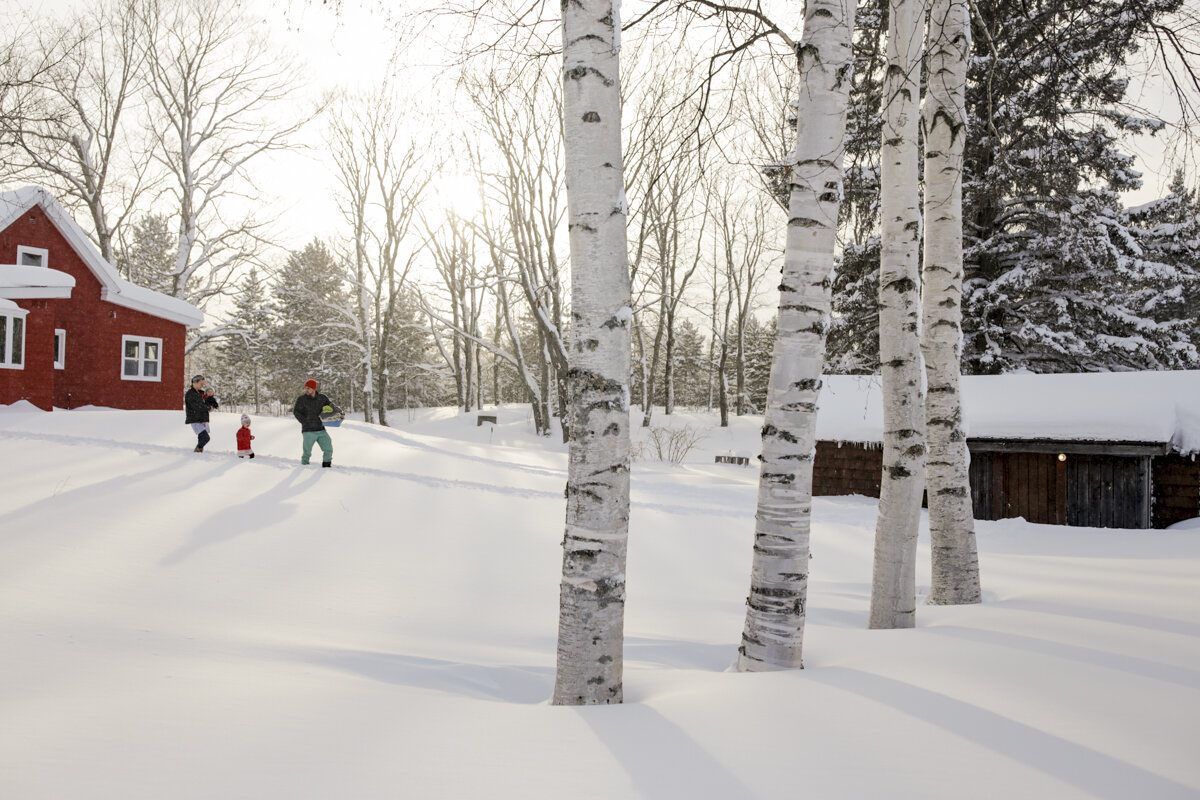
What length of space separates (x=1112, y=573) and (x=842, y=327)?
36.7ft

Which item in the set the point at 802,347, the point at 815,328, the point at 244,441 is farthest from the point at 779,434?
the point at 244,441

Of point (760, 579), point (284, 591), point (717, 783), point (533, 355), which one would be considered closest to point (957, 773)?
point (717, 783)

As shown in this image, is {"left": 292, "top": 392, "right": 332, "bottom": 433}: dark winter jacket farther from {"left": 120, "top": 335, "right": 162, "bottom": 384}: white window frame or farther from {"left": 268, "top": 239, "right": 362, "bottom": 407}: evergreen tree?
{"left": 268, "top": 239, "right": 362, "bottom": 407}: evergreen tree

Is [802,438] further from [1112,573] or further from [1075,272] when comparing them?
[1075,272]

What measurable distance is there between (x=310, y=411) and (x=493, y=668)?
10292 mm

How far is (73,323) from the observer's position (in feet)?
71.2

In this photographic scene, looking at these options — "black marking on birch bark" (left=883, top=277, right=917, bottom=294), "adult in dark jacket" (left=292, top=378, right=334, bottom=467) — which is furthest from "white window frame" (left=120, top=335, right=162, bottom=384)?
"black marking on birch bark" (left=883, top=277, right=917, bottom=294)

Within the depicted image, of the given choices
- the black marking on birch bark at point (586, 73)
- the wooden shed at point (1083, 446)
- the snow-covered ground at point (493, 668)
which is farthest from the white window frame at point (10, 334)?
the wooden shed at point (1083, 446)

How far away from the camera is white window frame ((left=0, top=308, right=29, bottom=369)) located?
60.8ft

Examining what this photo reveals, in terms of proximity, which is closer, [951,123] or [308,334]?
[951,123]

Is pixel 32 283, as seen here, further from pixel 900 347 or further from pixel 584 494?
pixel 900 347

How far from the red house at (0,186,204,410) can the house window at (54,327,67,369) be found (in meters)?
0.02

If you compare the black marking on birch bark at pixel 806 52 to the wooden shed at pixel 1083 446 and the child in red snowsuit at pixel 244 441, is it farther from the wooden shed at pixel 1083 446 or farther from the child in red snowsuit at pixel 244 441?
the child in red snowsuit at pixel 244 441

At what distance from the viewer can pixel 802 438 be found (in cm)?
431
